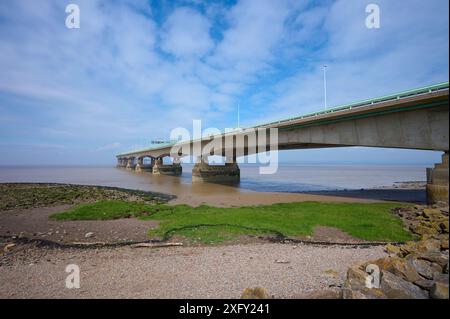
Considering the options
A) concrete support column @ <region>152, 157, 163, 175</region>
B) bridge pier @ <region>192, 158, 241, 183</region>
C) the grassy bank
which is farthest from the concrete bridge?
concrete support column @ <region>152, 157, 163, 175</region>

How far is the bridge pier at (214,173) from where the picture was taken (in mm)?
46750

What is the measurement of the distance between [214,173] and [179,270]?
4011cm

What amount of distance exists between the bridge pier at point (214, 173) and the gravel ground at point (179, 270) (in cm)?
3711

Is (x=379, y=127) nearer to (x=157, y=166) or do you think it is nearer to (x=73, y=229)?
(x=73, y=229)

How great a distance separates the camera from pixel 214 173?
47.2 m

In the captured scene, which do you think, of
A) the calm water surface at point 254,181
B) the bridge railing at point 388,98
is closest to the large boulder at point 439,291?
the bridge railing at point 388,98

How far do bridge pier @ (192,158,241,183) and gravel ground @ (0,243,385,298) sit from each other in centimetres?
3711

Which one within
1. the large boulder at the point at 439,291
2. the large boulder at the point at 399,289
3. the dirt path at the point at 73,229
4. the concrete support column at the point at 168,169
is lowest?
the dirt path at the point at 73,229

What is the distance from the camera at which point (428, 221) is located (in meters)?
11.4

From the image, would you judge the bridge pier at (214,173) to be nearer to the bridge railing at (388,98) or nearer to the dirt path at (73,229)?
the bridge railing at (388,98)
